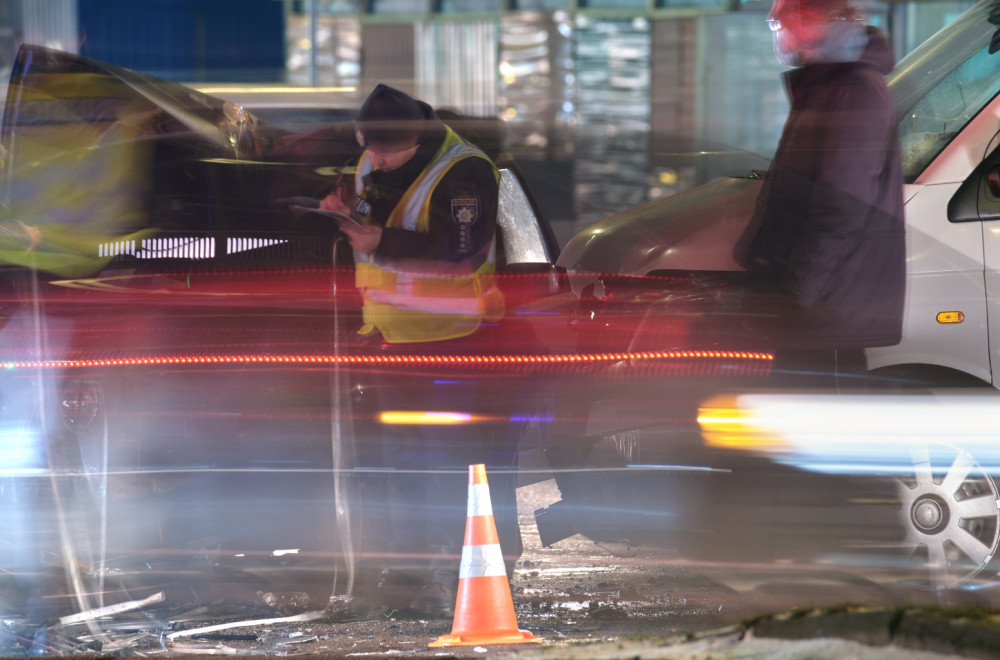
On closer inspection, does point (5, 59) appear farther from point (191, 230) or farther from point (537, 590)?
point (537, 590)

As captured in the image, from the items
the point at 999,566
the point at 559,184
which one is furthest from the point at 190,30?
the point at 999,566

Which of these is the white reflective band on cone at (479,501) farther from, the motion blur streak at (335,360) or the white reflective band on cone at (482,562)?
the motion blur streak at (335,360)

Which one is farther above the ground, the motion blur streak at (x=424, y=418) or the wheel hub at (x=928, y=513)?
the motion blur streak at (x=424, y=418)

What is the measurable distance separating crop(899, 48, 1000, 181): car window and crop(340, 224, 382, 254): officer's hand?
6.61 feet

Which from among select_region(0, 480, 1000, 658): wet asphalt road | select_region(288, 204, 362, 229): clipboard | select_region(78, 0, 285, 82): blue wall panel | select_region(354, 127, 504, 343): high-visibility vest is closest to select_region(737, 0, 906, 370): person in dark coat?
select_region(0, 480, 1000, 658): wet asphalt road

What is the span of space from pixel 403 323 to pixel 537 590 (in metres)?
1.25

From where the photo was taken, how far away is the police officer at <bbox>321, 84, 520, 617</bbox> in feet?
13.3

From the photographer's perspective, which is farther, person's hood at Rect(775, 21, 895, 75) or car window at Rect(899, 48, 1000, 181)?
car window at Rect(899, 48, 1000, 181)

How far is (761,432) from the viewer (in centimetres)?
426

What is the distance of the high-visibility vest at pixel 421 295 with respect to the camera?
13.3 ft

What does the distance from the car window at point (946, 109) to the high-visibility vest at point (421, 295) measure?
169cm

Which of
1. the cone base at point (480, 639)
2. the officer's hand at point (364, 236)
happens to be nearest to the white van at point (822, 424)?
the cone base at point (480, 639)

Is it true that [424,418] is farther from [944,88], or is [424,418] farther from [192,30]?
[192,30]

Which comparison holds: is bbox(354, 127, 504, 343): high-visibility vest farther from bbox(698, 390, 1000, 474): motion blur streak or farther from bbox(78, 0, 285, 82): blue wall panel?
bbox(78, 0, 285, 82): blue wall panel
